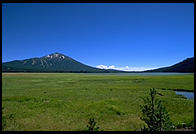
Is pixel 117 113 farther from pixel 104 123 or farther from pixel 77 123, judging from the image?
pixel 77 123

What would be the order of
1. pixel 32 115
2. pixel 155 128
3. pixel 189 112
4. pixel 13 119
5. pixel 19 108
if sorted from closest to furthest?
pixel 155 128, pixel 13 119, pixel 32 115, pixel 189 112, pixel 19 108

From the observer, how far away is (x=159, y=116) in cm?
834

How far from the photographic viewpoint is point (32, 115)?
18.4m

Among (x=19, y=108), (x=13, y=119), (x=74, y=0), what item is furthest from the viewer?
(x=19, y=108)

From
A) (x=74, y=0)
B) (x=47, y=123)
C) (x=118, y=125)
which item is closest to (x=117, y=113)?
(x=118, y=125)

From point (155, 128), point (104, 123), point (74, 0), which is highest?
point (74, 0)

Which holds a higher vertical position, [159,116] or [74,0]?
[74,0]

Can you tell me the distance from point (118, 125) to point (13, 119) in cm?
887

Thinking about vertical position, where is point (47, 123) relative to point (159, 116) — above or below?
below

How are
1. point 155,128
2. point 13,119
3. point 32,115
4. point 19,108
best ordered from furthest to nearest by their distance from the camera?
point 19,108
point 32,115
point 13,119
point 155,128

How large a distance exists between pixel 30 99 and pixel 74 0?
23.9 m

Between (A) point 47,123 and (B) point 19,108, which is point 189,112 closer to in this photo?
(A) point 47,123

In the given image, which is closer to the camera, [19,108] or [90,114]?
[90,114]

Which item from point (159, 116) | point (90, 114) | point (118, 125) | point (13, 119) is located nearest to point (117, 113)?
point (90, 114)
